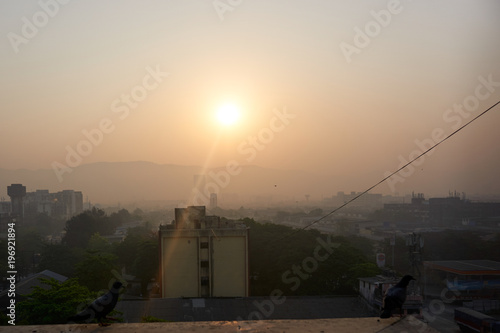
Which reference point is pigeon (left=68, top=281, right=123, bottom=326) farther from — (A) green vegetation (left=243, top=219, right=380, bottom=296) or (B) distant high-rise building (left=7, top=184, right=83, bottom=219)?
(B) distant high-rise building (left=7, top=184, right=83, bottom=219)

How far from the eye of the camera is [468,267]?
24.6 metres

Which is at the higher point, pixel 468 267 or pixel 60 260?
pixel 468 267

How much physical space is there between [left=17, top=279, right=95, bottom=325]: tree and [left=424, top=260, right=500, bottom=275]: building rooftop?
2055 cm

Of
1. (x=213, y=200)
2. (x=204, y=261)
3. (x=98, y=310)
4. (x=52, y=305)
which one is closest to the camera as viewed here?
(x=98, y=310)

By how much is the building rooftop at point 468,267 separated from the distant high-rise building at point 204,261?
1279cm

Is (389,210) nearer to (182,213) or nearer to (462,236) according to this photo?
(462,236)

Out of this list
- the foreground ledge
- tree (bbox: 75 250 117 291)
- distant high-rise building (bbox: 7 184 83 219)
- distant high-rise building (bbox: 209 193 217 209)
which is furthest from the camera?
distant high-rise building (bbox: 209 193 217 209)

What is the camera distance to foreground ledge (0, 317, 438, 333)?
2.90m

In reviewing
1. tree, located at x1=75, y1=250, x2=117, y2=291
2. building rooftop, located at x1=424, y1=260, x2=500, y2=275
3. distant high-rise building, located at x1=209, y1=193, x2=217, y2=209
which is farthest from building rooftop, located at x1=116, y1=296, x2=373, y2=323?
distant high-rise building, located at x1=209, y1=193, x2=217, y2=209

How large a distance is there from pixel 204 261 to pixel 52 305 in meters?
9.34

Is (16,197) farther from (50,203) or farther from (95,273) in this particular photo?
(95,273)

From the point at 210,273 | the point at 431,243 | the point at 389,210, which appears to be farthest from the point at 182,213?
the point at 389,210

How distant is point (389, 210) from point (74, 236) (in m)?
60.1

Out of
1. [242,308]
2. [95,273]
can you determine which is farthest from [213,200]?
[242,308]
